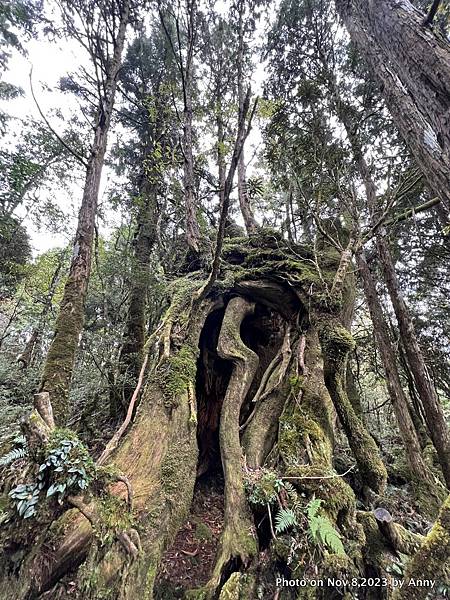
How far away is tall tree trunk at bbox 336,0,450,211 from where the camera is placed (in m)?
2.67

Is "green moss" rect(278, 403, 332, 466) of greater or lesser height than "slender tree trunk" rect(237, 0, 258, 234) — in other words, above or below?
below

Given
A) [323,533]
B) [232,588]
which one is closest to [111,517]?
[232,588]

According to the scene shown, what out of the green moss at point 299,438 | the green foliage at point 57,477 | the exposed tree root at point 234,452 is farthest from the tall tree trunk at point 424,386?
the green foliage at point 57,477

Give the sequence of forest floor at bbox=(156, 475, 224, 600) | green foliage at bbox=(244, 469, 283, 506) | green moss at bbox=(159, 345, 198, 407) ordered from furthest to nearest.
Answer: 1. green moss at bbox=(159, 345, 198, 407)
2. forest floor at bbox=(156, 475, 224, 600)
3. green foliage at bbox=(244, 469, 283, 506)

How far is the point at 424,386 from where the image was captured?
5.68 meters

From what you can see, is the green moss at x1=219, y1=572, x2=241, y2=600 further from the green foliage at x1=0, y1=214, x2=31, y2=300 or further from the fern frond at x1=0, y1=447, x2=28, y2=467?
the green foliage at x1=0, y1=214, x2=31, y2=300

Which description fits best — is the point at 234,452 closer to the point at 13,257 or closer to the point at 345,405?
the point at 345,405

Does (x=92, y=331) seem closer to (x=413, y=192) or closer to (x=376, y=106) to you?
(x=413, y=192)

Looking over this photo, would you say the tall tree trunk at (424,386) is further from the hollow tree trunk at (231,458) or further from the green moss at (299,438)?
the green moss at (299,438)

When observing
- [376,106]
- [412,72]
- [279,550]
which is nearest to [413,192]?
[376,106]

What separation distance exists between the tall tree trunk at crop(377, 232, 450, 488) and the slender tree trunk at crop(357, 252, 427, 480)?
0.33 meters

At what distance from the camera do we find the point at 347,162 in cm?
707

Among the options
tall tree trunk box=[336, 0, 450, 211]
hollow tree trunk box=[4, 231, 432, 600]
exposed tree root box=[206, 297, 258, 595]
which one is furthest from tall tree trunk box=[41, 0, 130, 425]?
tall tree trunk box=[336, 0, 450, 211]

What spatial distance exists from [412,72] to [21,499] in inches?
189
